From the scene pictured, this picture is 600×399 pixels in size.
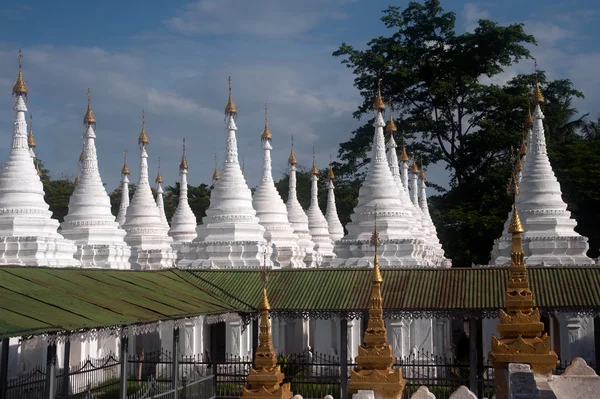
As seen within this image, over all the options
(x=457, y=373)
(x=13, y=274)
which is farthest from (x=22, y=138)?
(x=457, y=373)

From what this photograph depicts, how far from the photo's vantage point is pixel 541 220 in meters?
28.4

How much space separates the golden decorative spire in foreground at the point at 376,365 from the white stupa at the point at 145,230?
19.5 metres

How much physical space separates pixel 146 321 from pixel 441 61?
131 ft

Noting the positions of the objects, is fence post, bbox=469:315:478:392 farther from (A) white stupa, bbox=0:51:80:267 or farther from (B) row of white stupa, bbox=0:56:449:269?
(A) white stupa, bbox=0:51:80:267

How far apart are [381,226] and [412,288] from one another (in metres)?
6.59

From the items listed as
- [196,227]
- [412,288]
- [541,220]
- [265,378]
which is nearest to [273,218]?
[196,227]

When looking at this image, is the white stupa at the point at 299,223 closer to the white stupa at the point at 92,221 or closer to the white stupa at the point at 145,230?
the white stupa at the point at 145,230

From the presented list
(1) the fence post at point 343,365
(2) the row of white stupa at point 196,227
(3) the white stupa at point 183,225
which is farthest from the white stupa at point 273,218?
(1) the fence post at point 343,365

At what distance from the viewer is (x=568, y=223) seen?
28.4m

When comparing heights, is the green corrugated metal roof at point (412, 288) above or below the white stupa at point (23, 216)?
below

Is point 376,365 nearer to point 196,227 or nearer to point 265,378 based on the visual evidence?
point 265,378

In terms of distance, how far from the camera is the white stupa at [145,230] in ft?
110

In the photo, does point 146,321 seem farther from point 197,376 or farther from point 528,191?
point 528,191

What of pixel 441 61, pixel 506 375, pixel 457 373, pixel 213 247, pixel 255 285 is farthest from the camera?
pixel 441 61
